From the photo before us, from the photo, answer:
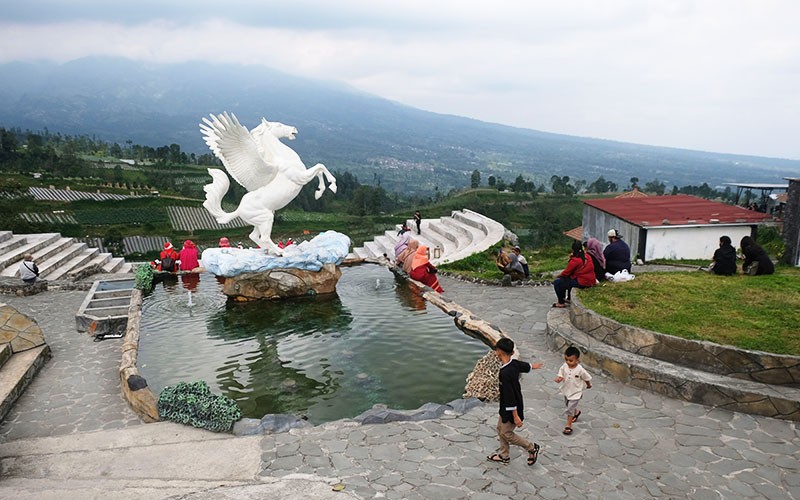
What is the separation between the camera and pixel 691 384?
7.65m

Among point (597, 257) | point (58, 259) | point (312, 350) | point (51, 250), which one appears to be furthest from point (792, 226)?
point (51, 250)

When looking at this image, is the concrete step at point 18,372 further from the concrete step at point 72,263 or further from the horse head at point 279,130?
the concrete step at point 72,263

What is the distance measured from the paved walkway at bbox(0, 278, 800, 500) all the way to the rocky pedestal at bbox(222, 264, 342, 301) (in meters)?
6.07

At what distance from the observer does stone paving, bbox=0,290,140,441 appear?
7.60 m

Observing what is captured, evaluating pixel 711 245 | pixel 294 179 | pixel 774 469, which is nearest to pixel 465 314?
pixel 294 179

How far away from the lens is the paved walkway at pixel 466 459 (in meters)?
5.72

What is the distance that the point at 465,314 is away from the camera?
38.2ft

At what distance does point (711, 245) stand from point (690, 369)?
11699 mm

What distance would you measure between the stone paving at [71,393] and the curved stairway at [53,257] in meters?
5.84

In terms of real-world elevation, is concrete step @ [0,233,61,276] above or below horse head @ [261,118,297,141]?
below

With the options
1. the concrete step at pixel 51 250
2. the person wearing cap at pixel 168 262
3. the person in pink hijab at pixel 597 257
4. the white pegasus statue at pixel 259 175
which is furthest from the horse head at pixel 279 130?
the concrete step at pixel 51 250

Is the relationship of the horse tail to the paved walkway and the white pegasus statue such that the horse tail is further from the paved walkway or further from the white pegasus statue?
the paved walkway

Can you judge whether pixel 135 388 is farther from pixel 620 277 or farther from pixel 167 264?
pixel 620 277

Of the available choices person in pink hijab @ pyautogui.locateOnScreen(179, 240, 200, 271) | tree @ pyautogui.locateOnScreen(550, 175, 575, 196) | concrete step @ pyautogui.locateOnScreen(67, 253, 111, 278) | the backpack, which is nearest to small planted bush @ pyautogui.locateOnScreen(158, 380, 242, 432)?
the backpack
